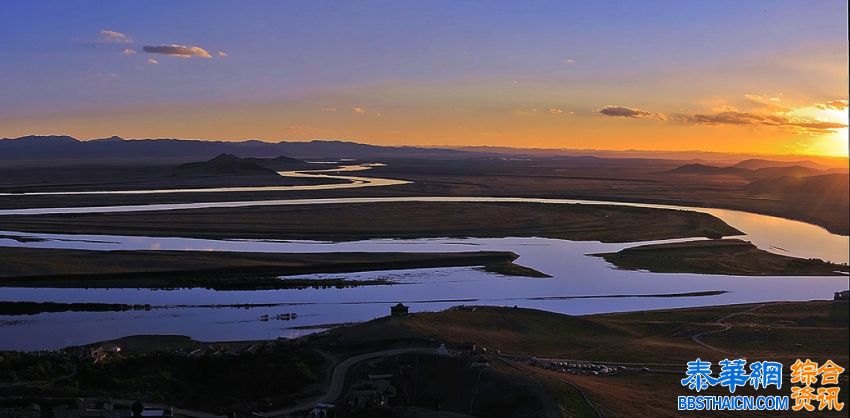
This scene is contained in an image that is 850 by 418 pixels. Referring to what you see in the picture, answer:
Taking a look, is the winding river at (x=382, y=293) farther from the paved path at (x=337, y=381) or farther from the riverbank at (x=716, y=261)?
the paved path at (x=337, y=381)

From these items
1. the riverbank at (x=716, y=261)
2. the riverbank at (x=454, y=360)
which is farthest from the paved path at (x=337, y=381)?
the riverbank at (x=716, y=261)

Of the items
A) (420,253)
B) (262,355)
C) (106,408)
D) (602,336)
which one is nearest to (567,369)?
(602,336)

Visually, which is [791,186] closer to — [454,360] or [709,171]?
[709,171]

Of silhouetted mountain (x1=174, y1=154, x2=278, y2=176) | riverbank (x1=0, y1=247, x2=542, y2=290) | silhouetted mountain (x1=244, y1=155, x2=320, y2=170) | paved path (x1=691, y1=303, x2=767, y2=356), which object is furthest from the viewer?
silhouetted mountain (x1=244, y1=155, x2=320, y2=170)

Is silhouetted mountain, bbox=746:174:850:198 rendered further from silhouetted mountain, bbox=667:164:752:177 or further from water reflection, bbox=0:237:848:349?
silhouetted mountain, bbox=667:164:752:177

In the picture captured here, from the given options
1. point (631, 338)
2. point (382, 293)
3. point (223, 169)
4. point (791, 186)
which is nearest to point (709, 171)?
point (791, 186)

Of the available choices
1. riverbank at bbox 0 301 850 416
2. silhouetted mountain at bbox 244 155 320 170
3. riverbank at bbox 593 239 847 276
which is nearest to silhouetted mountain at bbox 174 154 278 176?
silhouetted mountain at bbox 244 155 320 170
